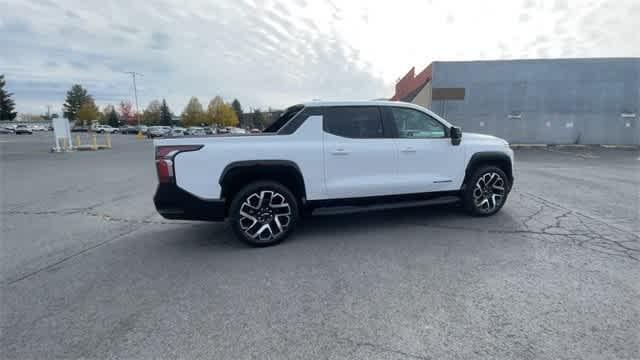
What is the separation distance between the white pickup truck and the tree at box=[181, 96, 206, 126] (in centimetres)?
6656

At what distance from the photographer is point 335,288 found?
9.57ft

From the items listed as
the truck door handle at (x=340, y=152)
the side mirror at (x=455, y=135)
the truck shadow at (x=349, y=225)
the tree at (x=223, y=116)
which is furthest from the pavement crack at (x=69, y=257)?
the tree at (x=223, y=116)

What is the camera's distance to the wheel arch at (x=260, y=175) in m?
3.73

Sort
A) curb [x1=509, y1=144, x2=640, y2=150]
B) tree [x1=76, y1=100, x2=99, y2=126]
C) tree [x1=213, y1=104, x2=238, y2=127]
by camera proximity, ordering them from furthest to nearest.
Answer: tree [x1=76, y1=100, x2=99, y2=126], tree [x1=213, y1=104, x2=238, y2=127], curb [x1=509, y1=144, x2=640, y2=150]

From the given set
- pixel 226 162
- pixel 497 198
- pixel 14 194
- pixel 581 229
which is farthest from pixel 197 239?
pixel 14 194

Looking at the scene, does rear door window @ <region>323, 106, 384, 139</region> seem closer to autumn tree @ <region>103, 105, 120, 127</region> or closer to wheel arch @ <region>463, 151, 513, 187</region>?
wheel arch @ <region>463, 151, 513, 187</region>

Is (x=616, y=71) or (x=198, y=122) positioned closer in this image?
(x=616, y=71)

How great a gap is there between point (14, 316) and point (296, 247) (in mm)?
2680

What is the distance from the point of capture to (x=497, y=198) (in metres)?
5.08

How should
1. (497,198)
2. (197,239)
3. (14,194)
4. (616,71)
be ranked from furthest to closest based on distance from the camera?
(616,71) < (14,194) < (497,198) < (197,239)

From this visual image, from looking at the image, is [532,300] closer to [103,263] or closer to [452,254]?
[452,254]

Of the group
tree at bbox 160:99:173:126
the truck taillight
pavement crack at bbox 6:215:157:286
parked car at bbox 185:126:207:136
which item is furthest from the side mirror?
tree at bbox 160:99:173:126

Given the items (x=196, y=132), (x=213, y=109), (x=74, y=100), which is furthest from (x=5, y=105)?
(x=196, y=132)

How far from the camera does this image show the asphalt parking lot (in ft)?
7.11
